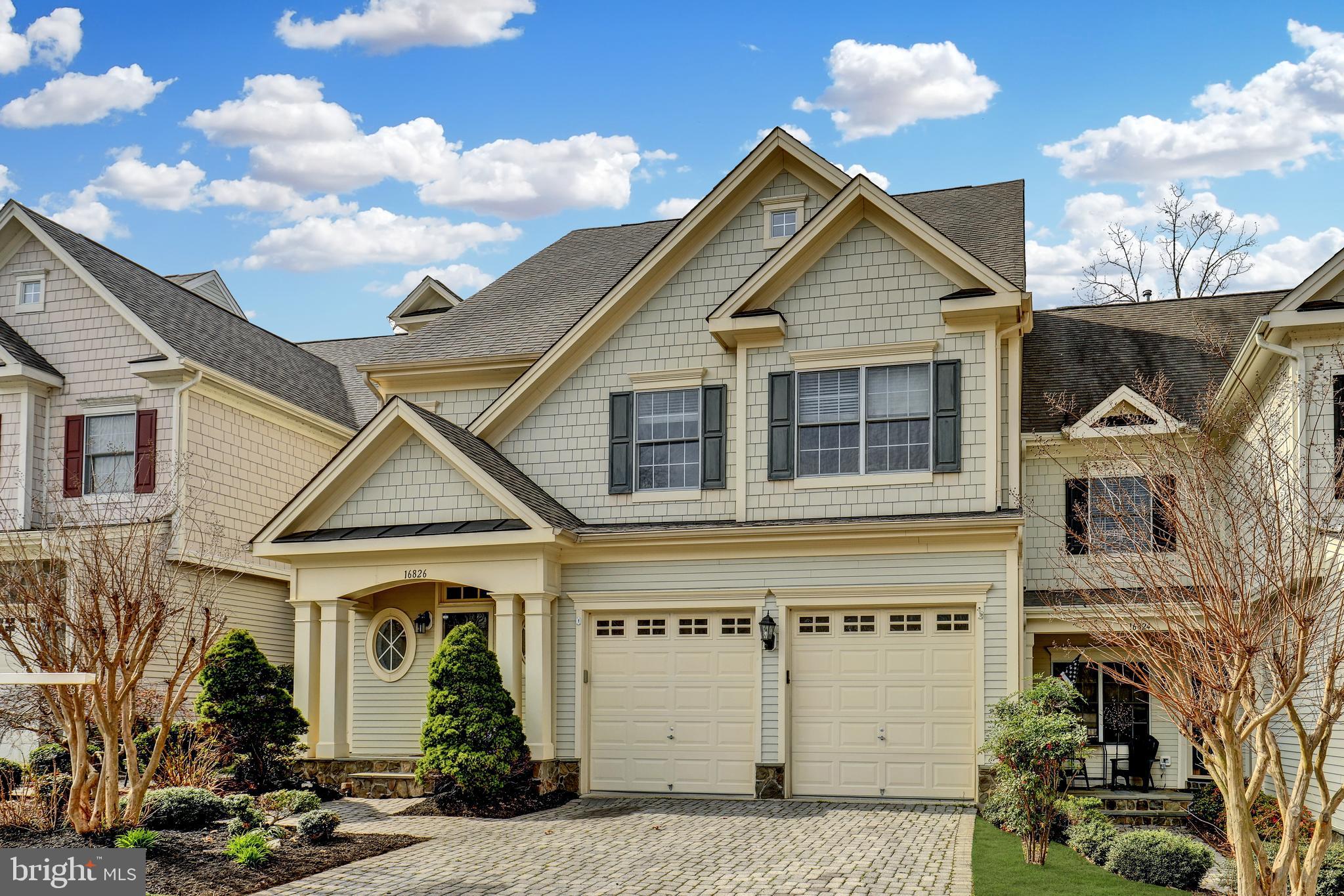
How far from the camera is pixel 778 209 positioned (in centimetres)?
1847

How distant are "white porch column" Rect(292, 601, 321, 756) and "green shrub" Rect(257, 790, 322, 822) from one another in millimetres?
3024

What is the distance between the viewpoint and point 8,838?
12.0 metres

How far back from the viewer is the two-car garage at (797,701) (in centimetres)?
1625

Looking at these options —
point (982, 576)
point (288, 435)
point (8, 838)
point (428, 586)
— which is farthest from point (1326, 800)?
point (288, 435)

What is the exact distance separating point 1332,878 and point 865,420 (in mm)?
8099

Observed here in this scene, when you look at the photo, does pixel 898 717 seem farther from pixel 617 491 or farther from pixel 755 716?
pixel 617 491

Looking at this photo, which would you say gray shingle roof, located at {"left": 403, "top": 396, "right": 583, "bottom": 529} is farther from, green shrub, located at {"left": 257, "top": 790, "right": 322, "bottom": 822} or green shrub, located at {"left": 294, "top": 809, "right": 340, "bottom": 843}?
green shrub, located at {"left": 294, "top": 809, "right": 340, "bottom": 843}

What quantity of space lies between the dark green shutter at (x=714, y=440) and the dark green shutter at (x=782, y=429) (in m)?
0.73

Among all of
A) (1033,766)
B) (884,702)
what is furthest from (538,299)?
(1033,766)

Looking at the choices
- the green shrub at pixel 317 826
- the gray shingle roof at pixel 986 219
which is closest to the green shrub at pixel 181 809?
the green shrub at pixel 317 826

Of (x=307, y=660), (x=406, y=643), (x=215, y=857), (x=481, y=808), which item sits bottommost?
(x=481, y=808)

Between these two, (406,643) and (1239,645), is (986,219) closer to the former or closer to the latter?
(406,643)

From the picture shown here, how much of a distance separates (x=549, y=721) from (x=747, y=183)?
8136 millimetres

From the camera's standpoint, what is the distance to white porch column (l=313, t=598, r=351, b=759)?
17.4 meters
